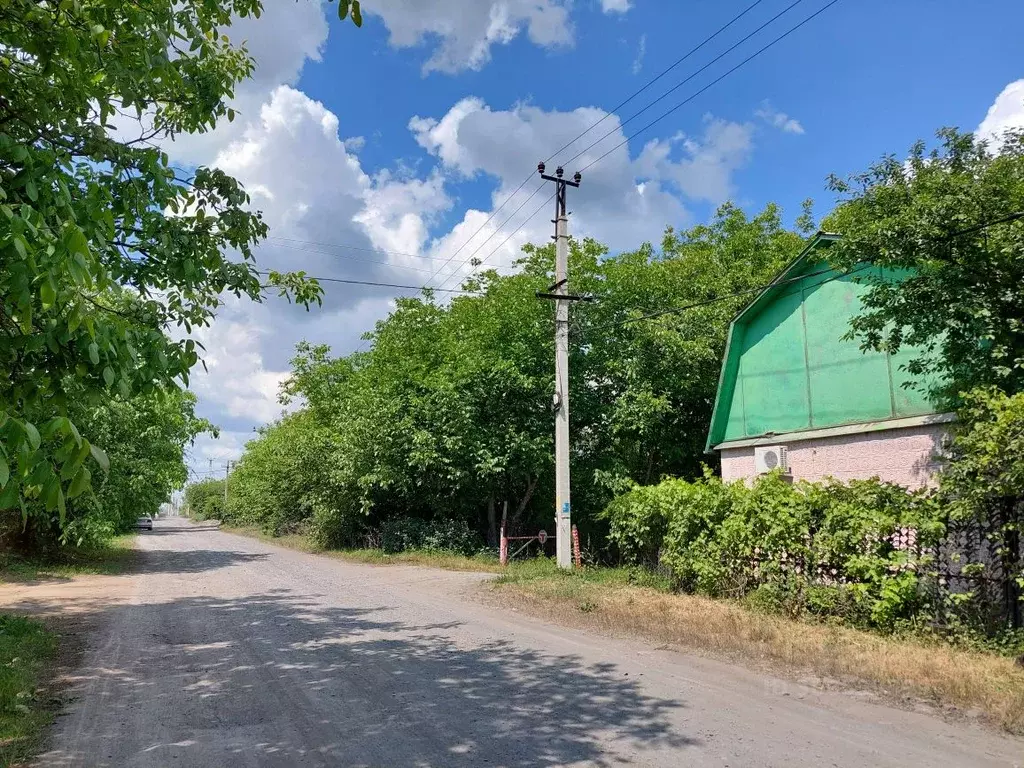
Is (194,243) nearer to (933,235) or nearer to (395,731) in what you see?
(395,731)

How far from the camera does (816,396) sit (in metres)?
13.9

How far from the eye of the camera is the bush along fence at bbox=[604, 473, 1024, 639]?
26.1 feet


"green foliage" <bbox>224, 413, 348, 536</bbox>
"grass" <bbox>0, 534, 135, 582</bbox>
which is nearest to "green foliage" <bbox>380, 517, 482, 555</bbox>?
"green foliage" <bbox>224, 413, 348, 536</bbox>

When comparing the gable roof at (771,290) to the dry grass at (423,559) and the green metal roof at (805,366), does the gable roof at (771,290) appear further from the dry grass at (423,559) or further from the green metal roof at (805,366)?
the dry grass at (423,559)

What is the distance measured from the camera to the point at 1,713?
593 centimetres

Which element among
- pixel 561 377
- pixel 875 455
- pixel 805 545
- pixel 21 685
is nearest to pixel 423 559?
pixel 561 377

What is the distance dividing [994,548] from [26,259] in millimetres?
8932

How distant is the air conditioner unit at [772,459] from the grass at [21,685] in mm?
11928

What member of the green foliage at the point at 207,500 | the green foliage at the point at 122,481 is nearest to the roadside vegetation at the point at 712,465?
the green foliage at the point at 122,481

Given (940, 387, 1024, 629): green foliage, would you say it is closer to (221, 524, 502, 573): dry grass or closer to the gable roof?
the gable roof

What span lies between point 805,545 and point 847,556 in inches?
26.7

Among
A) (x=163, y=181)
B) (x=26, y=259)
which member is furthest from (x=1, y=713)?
(x=26, y=259)

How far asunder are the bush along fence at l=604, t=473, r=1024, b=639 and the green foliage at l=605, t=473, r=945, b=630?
0.01 metres

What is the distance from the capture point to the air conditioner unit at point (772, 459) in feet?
45.9
